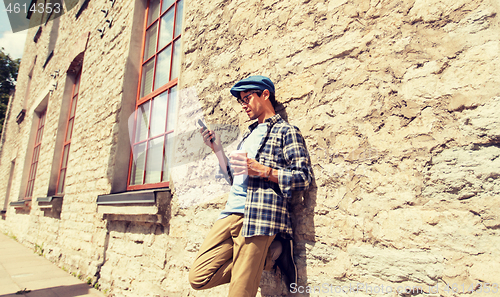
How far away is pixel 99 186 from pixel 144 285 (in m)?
1.69

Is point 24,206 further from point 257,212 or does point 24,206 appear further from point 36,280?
point 257,212

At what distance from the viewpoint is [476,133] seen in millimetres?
1179

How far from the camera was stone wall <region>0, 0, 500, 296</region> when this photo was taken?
1.18 metres

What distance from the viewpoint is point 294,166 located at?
1540 millimetres

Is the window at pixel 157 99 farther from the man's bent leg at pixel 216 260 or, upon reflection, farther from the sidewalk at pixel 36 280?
the man's bent leg at pixel 216 260

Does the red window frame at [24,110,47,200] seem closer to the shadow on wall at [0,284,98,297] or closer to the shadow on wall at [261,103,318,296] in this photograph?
the shadow on wall at [0,284,98,297]

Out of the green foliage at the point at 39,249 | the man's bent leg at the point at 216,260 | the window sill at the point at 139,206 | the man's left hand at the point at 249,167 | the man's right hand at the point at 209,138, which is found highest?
the man's right hand at the point at 209,138

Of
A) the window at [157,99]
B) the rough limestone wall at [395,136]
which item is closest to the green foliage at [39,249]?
the window at [157,99]

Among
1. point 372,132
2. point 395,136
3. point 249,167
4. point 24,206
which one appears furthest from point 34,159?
point 395,136

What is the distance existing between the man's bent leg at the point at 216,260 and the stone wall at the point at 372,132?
33 centimetres

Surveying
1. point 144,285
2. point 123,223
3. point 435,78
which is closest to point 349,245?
point 435,78

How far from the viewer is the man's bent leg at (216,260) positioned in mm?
1600

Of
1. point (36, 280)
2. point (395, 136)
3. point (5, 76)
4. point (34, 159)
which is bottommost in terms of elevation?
point (36, 280)

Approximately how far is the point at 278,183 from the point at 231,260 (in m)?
0.54
